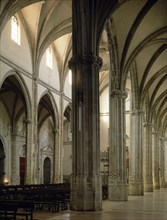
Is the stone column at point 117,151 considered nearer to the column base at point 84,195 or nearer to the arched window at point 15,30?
the column base at point 84,195

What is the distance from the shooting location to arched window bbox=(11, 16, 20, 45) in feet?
96.2

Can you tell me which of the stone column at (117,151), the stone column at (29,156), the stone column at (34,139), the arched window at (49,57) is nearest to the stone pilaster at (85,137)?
the stone column at (117,151)

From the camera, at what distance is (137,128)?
32.4 metres

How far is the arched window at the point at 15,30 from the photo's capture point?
29.3 metres

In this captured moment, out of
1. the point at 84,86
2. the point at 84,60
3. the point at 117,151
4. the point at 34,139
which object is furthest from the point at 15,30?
the point at 84,86

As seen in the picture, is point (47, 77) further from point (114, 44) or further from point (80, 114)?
point (80, 114)

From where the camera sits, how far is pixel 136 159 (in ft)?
104

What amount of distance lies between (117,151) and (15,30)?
12.4 metres

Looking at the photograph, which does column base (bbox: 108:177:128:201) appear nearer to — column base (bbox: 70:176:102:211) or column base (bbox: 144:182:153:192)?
column base (bbox: 70:176:102:211)

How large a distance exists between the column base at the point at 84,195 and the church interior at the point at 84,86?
42mm

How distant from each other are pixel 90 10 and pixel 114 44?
692 cm

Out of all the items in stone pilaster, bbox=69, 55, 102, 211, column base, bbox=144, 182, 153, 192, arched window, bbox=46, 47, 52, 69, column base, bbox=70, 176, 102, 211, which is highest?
arched window, bbox=46, 47, 52, 69

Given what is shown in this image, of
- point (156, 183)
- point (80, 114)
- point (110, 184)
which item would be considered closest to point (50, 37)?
point (110, 184)

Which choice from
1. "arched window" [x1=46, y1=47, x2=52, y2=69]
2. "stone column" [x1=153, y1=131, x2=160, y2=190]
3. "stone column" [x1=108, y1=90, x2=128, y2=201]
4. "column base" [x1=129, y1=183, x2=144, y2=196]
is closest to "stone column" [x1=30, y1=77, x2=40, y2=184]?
"arched window" [x1=46, y1=47, x2=52, y2=69]
